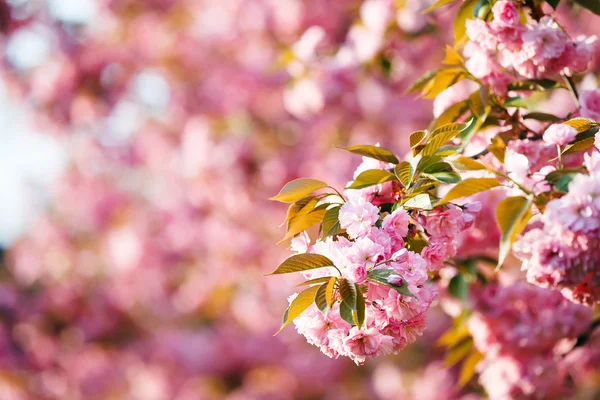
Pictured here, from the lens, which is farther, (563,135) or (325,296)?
(563,135)

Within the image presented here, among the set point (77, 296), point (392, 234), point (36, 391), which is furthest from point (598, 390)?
point (36, 391)

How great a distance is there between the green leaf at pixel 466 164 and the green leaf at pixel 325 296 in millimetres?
231

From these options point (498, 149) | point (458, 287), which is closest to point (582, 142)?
point (498, 149)

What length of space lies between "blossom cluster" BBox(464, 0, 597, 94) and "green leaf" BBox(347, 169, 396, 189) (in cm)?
33

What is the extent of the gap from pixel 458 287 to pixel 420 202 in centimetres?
75

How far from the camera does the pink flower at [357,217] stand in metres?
0.87

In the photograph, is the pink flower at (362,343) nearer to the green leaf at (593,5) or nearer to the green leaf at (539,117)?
the green leaf at (539,117)

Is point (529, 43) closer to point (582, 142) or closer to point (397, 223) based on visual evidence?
point (582, 142)

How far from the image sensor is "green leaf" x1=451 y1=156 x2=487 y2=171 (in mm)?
879

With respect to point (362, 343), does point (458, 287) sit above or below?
below

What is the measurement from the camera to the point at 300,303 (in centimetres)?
86

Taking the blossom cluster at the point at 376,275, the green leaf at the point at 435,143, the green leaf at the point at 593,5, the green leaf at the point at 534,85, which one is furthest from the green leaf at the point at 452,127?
the green leaf at the point at 593,5

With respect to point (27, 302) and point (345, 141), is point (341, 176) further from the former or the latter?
point (27, 302)

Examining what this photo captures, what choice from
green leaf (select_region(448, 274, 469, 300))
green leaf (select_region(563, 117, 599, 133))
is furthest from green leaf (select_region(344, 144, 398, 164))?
green leaf (select_region(448, 274, 469, 300))
